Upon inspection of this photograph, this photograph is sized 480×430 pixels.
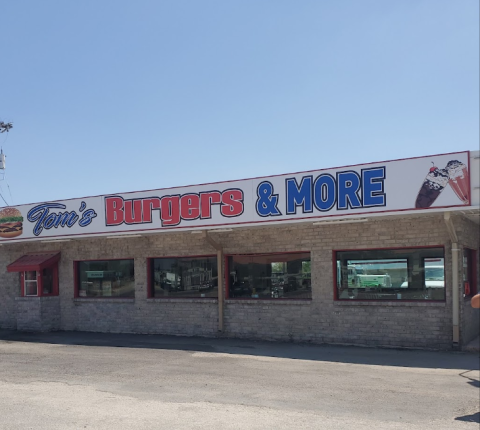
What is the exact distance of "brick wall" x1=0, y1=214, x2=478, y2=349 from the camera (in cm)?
1327

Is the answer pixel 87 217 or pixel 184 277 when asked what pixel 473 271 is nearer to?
pixel 184 277

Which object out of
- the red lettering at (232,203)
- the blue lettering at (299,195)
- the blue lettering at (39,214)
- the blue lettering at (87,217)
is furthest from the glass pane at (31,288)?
the blue lettering at (299,195)

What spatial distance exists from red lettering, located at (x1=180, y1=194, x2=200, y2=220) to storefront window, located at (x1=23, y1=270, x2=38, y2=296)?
713 cm

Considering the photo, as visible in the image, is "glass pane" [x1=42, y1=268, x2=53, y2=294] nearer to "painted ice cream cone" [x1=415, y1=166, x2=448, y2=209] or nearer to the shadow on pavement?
the shadow on pavement

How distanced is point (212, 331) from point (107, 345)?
305 cm

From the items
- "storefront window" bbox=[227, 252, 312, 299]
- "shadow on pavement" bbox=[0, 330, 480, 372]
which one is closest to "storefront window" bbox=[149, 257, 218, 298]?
"storefront window" bbox=[227, 252, 312, 299]

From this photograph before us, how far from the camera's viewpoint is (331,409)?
797 centimetres

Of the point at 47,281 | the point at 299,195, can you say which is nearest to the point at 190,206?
the point at 299,195

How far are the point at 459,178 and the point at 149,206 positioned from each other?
8430mm

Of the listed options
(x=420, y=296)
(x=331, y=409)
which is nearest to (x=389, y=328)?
(x=420, y=296)

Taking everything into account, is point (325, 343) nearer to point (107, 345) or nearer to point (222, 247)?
point (222, 247)

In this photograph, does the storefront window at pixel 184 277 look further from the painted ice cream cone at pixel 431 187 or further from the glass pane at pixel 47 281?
the painted ice cream cone at pixel 431 187

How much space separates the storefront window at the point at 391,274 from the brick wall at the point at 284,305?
26 centimetres

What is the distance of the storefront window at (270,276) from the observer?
49.0 ft
